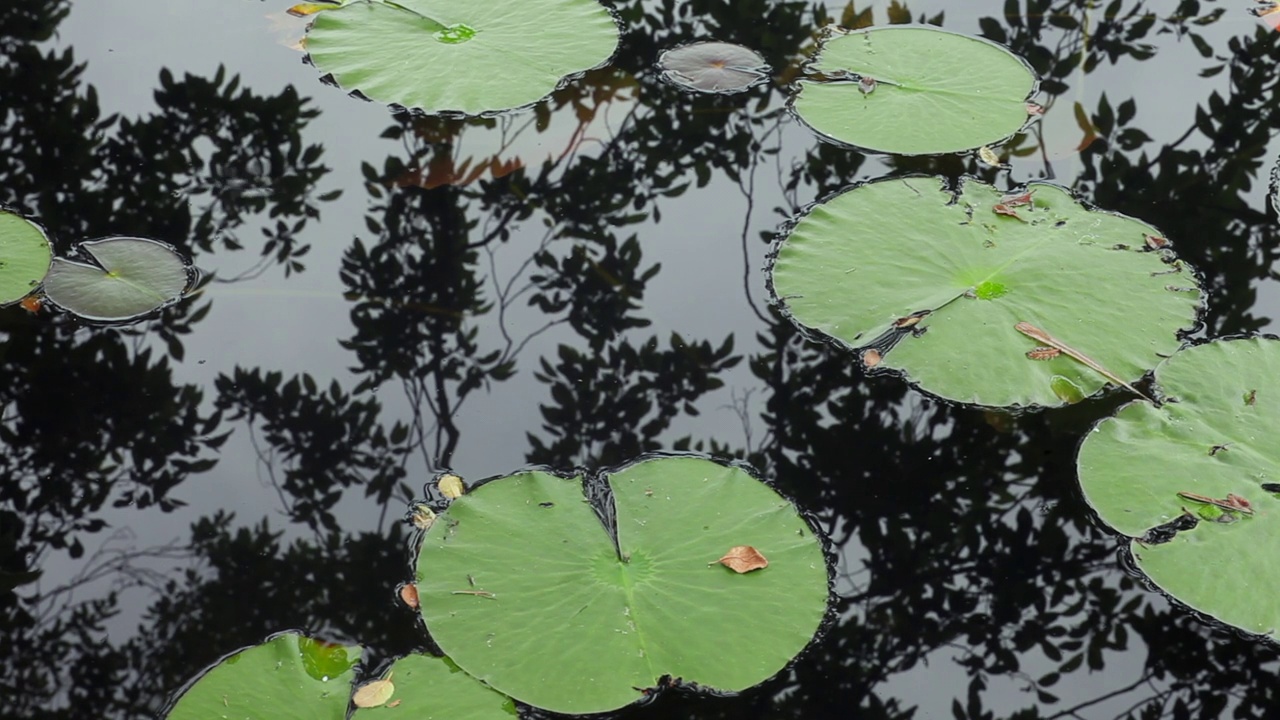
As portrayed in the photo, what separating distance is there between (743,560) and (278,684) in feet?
2.66

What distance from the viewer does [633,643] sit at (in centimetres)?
173

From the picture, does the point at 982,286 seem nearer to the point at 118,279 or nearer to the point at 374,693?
the point at 374,693

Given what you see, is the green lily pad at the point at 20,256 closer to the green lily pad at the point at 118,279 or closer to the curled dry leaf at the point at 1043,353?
the green lily pad at the point at 118,279

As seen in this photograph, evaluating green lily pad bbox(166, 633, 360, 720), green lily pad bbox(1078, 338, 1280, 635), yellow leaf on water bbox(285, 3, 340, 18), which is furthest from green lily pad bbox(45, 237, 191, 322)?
green lily pad bbox(1078, 338, 1280, 635)

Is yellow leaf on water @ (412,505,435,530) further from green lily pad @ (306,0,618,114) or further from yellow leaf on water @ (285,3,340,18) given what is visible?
yellow leaf on water @ (285,3,340,18)

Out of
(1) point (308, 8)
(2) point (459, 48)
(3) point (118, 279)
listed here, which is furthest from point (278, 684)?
(1) point (308, 8)

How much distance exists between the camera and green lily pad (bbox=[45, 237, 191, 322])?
2.43m

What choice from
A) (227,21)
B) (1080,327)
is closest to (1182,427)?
(1080,327)

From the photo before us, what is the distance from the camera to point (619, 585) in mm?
1807

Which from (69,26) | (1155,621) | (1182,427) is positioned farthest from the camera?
(69,26)

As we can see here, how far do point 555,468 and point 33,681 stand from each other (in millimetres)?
989

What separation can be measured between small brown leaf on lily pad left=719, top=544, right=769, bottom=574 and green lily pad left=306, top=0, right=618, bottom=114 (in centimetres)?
169

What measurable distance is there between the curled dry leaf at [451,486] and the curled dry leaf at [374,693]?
1.41 ft

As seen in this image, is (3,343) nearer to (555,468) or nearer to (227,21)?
(555,468)
